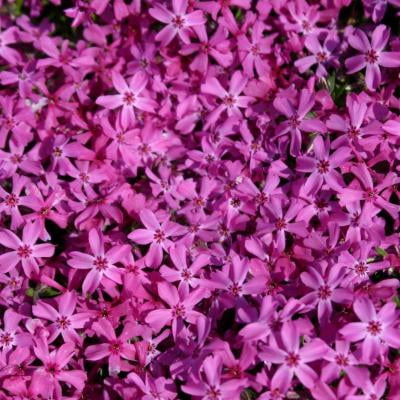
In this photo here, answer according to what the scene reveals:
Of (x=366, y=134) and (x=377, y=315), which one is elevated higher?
(x=366, y=134)

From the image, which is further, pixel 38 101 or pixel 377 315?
pixel 38 101

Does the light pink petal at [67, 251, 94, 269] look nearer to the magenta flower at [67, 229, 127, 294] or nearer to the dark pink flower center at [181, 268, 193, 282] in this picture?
the magenta flower at [67, 229, 127, 294]

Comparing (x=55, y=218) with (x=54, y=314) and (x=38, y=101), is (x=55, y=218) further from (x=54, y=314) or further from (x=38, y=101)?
(x=38, y=101)

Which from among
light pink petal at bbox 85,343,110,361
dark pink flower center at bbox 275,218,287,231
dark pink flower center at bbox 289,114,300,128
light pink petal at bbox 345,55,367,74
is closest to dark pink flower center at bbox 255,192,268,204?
dark pink flower center at bbox 275,218,287,231

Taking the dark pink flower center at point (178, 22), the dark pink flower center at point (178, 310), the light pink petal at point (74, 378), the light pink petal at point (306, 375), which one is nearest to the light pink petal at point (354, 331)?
the light pink petal at point (306, 375)

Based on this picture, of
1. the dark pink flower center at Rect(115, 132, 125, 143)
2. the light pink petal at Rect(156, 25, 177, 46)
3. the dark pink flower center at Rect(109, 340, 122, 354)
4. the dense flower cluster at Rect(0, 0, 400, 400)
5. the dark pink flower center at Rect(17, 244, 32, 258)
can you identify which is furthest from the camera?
the light pink petal at Rect(156, 25, 177, 46)

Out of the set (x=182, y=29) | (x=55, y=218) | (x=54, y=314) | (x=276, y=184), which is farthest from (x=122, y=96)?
(x=54, y=314)

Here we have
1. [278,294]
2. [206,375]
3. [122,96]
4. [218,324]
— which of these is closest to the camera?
[206,375]
